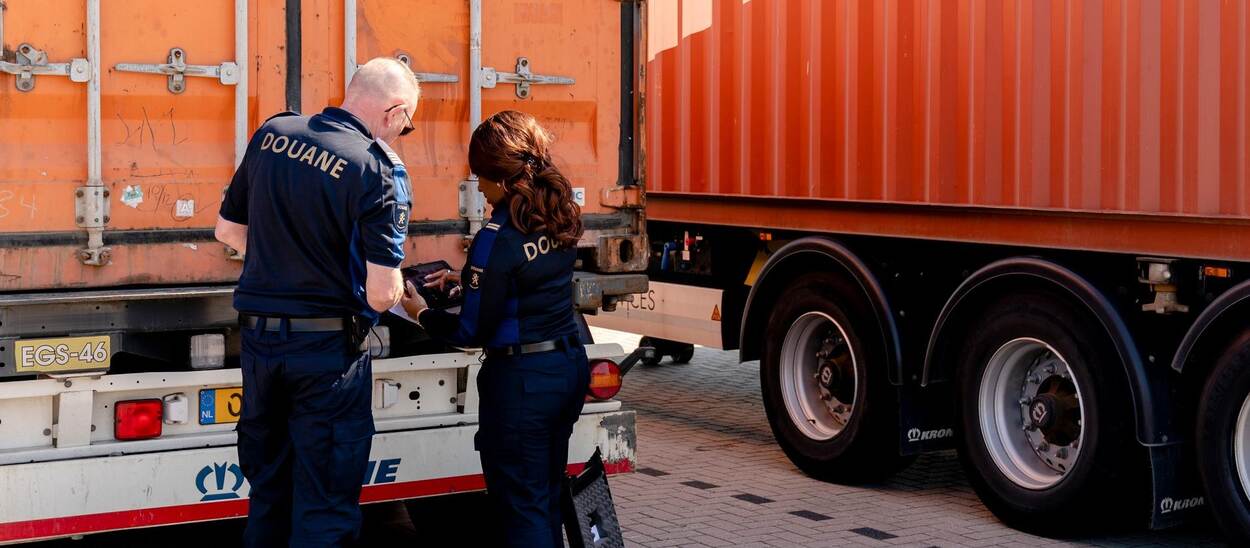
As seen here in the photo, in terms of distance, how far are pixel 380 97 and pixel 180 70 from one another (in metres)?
0.83

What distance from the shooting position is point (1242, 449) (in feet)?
20.3

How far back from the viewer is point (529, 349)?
5254mm

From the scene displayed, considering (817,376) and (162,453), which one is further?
(817,376)

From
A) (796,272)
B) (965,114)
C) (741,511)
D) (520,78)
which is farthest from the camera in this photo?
(796,272)

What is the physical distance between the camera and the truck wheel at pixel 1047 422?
6625 millimetres

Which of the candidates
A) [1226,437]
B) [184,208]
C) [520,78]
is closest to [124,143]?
[184,208]

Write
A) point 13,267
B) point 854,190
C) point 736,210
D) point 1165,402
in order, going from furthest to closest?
point 736,210 → point 854,190 → point 1165,402 → point 13,267

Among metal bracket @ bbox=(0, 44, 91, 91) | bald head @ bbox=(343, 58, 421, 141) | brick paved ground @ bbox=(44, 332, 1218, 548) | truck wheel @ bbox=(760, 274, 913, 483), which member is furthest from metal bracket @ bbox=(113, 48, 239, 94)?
truck wheel @ bbox=(760, 274, 913, 483)

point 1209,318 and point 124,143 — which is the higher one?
point 124,143

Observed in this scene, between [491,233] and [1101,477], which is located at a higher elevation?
[491,233]

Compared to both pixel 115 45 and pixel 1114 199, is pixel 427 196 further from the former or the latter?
pixel 1114 199

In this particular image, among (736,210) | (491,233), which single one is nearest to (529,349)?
(491,233)

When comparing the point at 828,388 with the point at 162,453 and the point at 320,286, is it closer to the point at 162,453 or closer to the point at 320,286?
the point at 162,453

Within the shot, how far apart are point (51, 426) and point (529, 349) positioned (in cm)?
155
